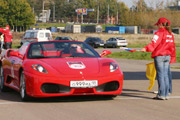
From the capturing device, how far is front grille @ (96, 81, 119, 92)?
9039 mm

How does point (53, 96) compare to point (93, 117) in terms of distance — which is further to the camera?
point (53, 96)

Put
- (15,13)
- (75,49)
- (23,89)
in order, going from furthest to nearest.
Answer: (15,13)
(75,49)
(23,89)

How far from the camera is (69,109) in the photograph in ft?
26.8

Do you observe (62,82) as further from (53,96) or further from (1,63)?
(1,63)

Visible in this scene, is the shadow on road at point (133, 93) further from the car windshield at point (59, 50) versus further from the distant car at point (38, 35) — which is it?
the distant car at point (38, 35)

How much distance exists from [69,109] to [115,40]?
51878mm

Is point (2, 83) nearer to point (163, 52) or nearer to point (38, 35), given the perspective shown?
point (163, 52)

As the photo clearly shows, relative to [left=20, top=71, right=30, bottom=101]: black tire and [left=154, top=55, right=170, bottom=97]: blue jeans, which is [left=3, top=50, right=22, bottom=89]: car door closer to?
[left=20, top=71, right=30, bottom=101]: black tire

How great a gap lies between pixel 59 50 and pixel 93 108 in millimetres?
2139

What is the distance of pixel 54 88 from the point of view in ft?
29.3

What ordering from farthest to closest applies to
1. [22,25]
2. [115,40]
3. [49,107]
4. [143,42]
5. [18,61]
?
[22,25] < [143,42] < [115,40] < [18,61] < [49,107]

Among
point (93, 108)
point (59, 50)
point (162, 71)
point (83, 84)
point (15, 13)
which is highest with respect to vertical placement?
point (15, 13)

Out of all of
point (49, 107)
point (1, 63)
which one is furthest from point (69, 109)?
point (1, 63)

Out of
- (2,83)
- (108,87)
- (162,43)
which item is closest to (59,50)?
(108,87)
